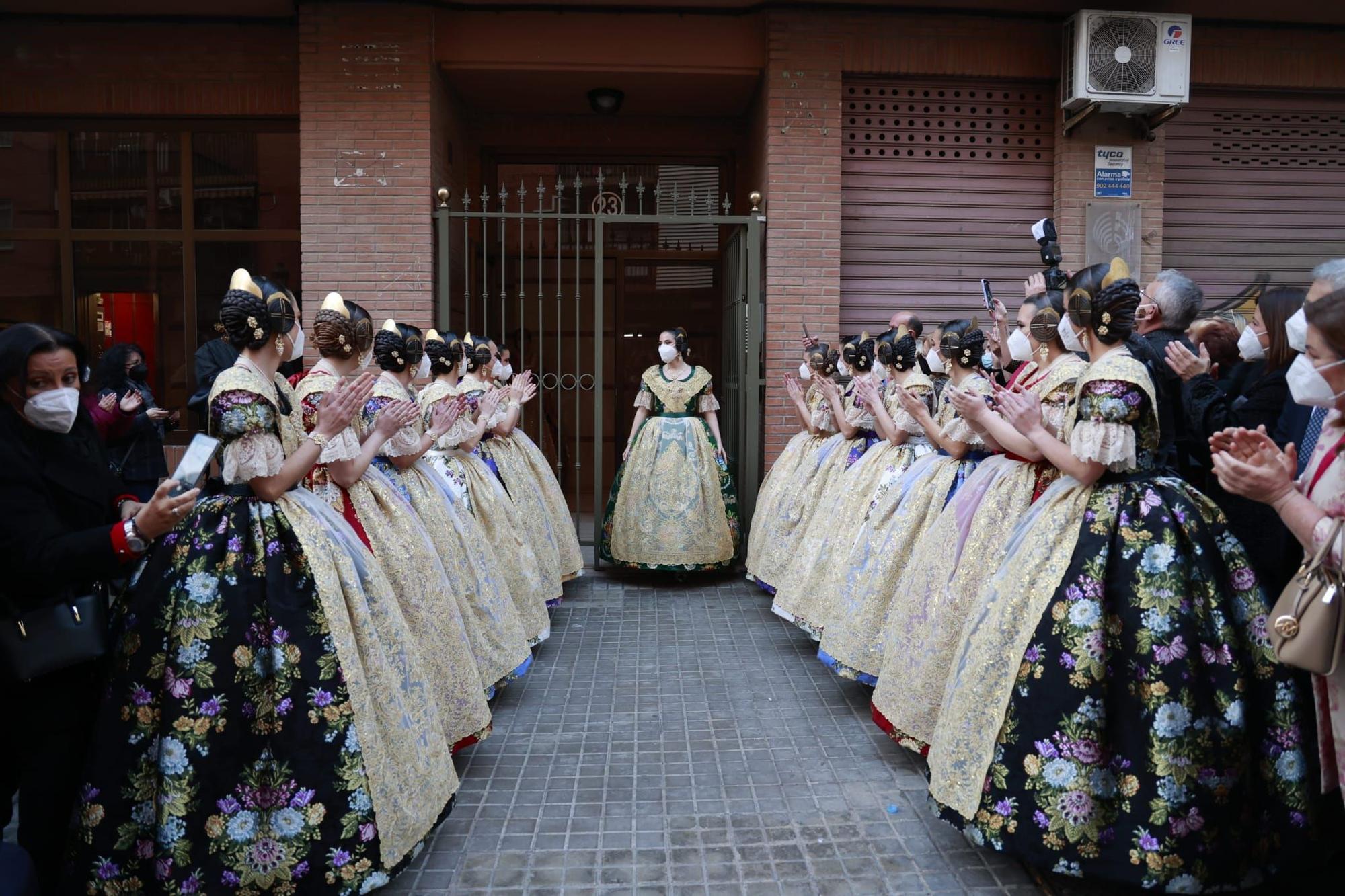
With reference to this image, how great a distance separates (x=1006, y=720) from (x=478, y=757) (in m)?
2.26

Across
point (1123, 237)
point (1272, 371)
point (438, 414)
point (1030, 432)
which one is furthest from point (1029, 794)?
point (1123, 237)

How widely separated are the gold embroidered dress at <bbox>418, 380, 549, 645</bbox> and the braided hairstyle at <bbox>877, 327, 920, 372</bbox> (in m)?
2.32

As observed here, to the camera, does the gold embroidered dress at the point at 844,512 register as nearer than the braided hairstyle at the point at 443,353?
Yes

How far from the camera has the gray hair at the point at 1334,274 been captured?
2223 mm

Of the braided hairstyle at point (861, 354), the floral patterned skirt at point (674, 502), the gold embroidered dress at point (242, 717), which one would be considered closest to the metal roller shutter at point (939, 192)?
the floral patterned skirt at point (674, 502)

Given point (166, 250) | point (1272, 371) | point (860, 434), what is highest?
point (166, 250)

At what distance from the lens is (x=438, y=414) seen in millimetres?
4230

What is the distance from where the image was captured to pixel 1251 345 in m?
3.48

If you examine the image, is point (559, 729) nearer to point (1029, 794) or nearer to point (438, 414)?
point (438, 414)

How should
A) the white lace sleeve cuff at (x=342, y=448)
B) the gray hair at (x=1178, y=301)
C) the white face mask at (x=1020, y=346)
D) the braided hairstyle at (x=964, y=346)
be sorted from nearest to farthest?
the white lace sleeve cuff at (x=342, y=448), the gray hair at (x=1178, y=301), the white face mask at (x=1020, y=346), the braided hairstyle at (x=964, y=346)

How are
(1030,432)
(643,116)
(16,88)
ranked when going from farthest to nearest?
(643,116) → (16,88) → (1030,432)

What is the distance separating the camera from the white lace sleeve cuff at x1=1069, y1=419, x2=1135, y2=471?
2773 mm

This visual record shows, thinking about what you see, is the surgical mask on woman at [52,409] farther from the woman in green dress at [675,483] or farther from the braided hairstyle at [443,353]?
the woman in green dress at [675,483]

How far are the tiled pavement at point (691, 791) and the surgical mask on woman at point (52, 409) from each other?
5.66 ft
